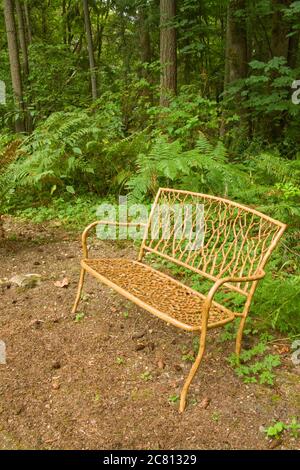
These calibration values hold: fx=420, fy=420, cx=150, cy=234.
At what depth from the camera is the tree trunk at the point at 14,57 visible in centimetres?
684

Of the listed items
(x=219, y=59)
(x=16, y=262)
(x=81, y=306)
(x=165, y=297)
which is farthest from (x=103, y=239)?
(x=219, y=59)

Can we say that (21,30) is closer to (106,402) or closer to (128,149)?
(128,149)

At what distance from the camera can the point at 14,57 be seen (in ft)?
23.5

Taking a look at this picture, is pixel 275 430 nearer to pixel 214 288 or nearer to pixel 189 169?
pixel 214 288

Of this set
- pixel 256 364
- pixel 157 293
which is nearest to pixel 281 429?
pixel 256 364

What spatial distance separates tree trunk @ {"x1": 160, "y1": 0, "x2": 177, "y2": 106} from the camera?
702 centimetres

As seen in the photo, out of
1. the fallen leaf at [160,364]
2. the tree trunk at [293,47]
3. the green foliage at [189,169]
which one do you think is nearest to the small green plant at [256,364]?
the fallen leaf at [160,364]

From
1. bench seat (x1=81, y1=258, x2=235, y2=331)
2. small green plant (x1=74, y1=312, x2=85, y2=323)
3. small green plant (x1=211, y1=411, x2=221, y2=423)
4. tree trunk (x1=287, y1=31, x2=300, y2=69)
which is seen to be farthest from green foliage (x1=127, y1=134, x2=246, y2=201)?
tree trunk (x1=287, y1=31, x2=300, y2=69)

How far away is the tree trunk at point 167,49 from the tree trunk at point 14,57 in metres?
2.47

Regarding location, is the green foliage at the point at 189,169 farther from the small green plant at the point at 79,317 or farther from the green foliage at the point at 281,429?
the green foliage at the point at 281,429

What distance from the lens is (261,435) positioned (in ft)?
7.75

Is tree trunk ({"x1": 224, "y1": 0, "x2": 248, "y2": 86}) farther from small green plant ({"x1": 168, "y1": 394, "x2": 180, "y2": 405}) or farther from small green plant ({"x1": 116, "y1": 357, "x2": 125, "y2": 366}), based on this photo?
small green plant ({"x1": 168, "y1": 394, "x2": 180, "y2": 405})

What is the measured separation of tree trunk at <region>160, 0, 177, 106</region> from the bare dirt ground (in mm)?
4603

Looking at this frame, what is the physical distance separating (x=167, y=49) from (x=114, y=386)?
6139 mm
